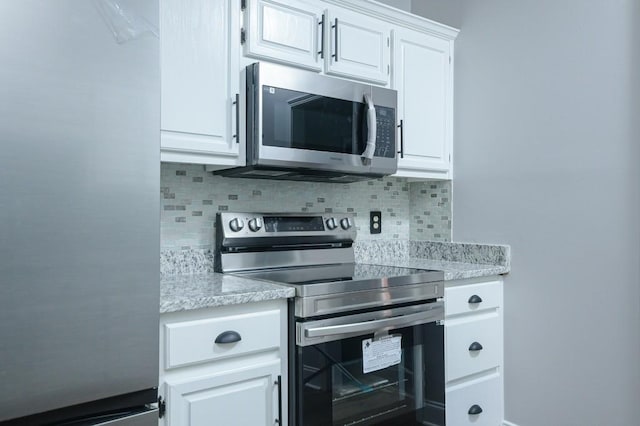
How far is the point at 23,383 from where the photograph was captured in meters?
1.12

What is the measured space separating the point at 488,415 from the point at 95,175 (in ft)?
6.78

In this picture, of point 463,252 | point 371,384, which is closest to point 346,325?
point 371,384

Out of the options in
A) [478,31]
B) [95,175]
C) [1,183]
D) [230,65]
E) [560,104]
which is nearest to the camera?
[1,183]

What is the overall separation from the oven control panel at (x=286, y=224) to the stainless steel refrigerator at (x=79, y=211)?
877 mm

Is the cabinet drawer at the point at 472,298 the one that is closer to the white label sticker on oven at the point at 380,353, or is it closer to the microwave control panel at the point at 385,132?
the white label sticker on oven at the point at 380,353

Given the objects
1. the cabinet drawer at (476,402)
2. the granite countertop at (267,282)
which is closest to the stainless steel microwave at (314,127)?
the granite countertop at (267,282)

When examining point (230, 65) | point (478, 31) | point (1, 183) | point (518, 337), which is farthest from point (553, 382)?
point (1, 183)

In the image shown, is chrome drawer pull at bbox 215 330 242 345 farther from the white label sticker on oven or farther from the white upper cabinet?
the white upper cabinet

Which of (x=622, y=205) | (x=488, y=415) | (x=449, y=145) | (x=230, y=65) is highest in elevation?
(x=230, y=65)

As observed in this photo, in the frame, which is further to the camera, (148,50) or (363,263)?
(363,263)

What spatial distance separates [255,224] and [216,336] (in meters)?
0.74

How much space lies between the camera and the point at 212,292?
1.63 metres

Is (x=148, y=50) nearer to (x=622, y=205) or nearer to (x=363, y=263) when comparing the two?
(x=363, y=263)

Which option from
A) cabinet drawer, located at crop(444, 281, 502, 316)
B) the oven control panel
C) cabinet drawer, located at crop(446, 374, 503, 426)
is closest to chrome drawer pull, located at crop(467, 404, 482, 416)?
cabinet drawer, located at crop(446, 374, 503, 426)
